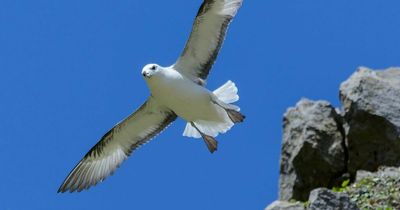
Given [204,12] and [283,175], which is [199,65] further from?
[283,175]

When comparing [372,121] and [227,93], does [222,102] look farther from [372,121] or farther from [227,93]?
[372,121]

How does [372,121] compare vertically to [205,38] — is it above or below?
below

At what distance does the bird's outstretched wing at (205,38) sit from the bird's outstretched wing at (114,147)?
38.7 inches

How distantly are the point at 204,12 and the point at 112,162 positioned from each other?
3096 mm

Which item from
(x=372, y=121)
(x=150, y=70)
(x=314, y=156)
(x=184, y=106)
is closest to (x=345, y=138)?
(x=314, y=156)

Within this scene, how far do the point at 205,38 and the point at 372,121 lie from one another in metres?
2.68

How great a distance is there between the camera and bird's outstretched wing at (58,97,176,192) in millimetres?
17047

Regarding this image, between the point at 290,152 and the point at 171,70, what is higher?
the point at 171,70

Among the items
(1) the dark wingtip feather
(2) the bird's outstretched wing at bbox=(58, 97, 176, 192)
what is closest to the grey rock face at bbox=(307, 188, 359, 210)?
(1) the dark wingtip feather

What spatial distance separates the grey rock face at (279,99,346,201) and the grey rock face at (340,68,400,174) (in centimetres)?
25

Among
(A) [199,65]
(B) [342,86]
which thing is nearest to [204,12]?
(A) [199,65]

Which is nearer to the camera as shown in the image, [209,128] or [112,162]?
[209,128]

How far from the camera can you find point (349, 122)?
16375 millimetres

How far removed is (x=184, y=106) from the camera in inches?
626
